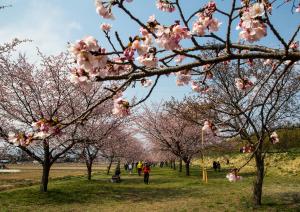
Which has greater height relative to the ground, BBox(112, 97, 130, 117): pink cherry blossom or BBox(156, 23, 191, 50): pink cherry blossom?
BBox(156, 23, 191, 50): pink cherry blossom

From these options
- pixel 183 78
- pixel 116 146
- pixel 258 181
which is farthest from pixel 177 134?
pixel 183 78

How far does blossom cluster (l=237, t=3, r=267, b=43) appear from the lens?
145 inches

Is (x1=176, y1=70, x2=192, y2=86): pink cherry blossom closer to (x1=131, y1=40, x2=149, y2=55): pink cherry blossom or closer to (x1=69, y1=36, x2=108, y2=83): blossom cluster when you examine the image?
(x1=131, y1=40, x2=149, y2=55): pink cherry blossom

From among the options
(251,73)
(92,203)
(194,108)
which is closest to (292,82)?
(251,73)

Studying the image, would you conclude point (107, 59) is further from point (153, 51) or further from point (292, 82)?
point (292, 82)

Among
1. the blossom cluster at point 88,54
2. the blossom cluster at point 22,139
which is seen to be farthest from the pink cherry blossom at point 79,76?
the blossom cluster at point 22,139

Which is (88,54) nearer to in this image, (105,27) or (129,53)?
(129,53)

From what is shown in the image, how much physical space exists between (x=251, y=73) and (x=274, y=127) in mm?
2637

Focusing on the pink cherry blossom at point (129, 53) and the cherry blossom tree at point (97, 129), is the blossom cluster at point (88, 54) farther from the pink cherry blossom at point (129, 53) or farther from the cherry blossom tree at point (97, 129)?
the cherry blossom tree at point (97, 129)

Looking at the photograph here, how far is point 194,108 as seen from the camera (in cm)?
1458

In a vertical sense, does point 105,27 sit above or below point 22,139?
above

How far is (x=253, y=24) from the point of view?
12.6 ft

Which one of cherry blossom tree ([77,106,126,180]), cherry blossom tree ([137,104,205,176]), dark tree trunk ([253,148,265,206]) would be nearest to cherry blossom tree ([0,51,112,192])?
cherry blossom tree ([77,106,126,180])

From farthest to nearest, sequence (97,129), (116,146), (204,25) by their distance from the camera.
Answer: (116,146), (97,129), (204,25)
